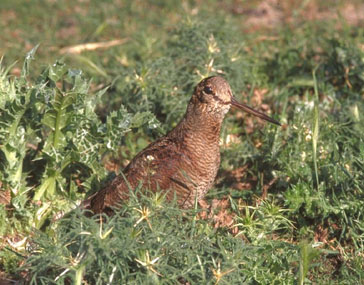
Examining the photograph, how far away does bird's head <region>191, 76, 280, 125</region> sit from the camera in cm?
394

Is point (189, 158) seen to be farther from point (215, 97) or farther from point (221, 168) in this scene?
point (221, 168)

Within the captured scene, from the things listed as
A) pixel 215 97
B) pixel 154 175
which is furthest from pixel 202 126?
pixel 154 175

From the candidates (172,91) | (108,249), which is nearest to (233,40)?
(172,91)

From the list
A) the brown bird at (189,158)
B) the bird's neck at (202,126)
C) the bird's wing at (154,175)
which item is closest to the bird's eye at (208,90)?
the brown bird at (189,158)

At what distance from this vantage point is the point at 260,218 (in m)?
3.71

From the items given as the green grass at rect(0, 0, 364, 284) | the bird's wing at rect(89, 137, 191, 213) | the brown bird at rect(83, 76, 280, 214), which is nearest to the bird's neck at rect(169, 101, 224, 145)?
the brown bird at rect(83, 76, 280, 214)

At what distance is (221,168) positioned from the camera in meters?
4.92

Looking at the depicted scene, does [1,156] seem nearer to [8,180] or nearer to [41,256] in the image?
[8,180]

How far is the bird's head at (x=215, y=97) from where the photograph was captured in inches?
155

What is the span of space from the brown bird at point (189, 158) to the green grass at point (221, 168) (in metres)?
0.27

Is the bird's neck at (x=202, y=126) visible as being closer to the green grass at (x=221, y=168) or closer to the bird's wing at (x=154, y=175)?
the bird's wing at (x=154, y=175)

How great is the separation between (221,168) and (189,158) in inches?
39.2

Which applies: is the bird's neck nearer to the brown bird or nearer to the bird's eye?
the brown bird

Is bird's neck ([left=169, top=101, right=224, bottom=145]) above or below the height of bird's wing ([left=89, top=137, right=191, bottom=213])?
above
